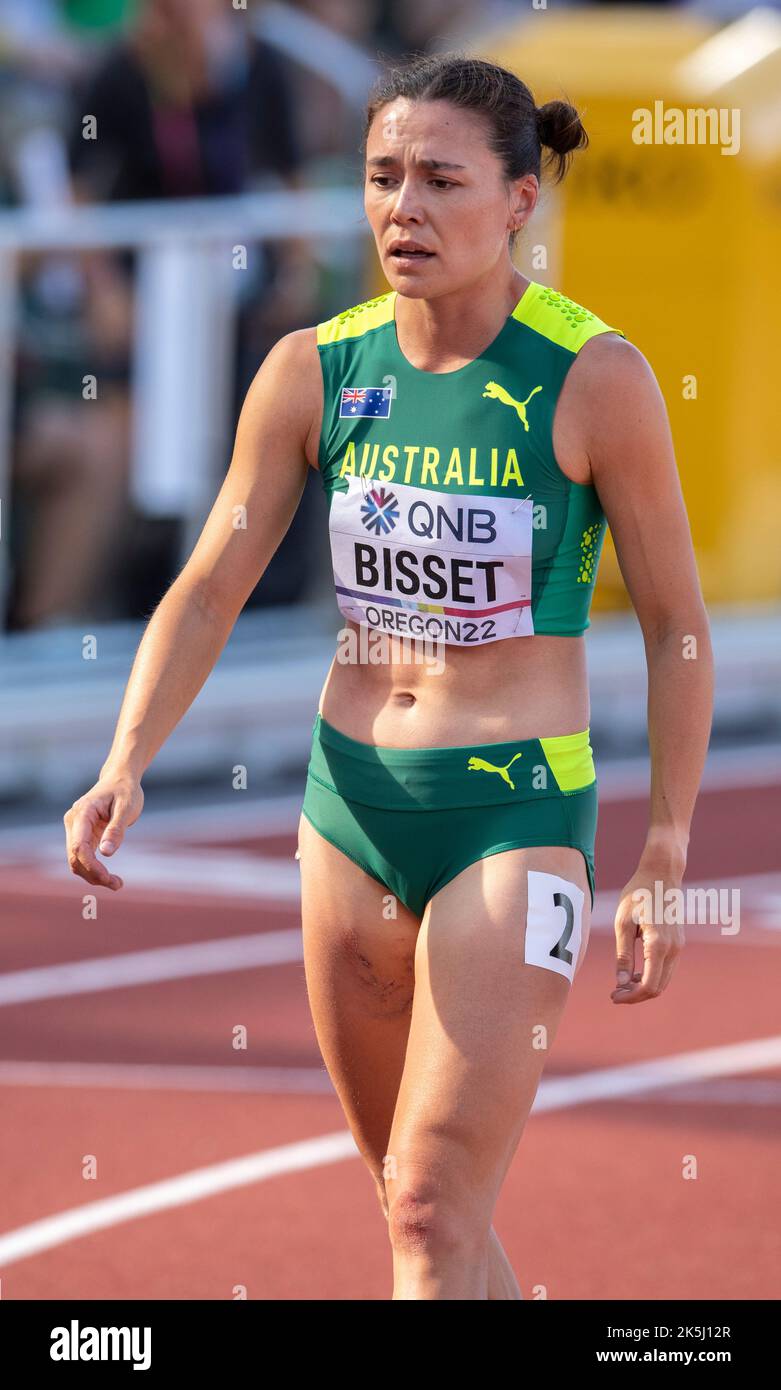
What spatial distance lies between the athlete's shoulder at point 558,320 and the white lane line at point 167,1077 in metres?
3.47

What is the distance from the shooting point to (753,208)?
13.0 metres

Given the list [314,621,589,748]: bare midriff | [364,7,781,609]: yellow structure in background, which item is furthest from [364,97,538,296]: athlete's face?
[364,7,781,609]: yellow structure in background

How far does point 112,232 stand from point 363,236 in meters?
1.52

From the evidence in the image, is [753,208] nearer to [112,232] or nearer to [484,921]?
[112,232]

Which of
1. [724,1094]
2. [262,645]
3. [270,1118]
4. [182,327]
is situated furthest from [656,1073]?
[182,327]

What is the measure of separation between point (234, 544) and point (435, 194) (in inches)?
27.0

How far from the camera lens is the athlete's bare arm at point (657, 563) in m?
3.41

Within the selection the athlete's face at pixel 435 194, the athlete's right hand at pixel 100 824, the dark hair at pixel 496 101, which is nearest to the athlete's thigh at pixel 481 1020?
the athlete's right hand at pixel 100 824

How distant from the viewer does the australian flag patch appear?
3.56 metres

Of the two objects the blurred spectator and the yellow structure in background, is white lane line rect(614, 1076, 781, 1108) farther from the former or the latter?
the yellow structure in background

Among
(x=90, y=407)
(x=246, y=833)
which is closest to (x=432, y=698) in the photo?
(x=246, y=833)
